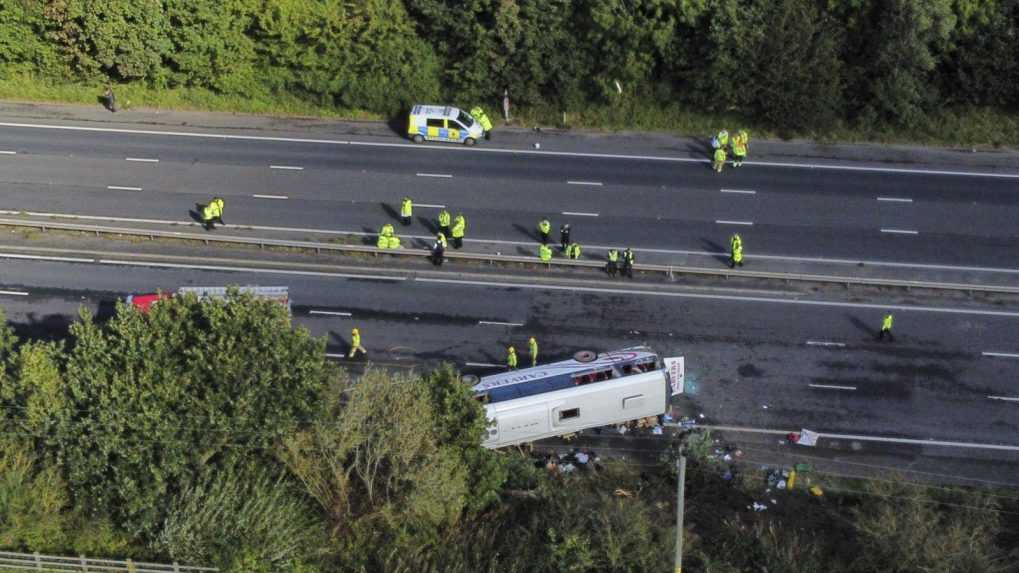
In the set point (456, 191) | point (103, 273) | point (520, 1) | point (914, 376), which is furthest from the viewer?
point (520, 1)

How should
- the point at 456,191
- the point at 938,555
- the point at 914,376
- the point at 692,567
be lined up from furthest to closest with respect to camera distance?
1. the point at 456,191
2. the point at 914,376
3. the point at 692,567
4. the point at 938,555

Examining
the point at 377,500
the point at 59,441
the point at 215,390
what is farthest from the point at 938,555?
the point at 59,441

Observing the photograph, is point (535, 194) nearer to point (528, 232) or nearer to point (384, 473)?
point (528, 232)

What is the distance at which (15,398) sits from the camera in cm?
2759

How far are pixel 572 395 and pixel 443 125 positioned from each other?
16971 millimetres

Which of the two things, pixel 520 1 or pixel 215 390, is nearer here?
pixel 215 390

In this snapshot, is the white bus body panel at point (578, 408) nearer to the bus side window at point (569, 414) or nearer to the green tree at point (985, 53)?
the bus side window at point (569, 414)

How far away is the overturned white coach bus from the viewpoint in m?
30.3

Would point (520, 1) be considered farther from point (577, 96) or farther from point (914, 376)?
point (914, 376)

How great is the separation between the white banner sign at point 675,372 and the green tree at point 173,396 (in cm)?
974

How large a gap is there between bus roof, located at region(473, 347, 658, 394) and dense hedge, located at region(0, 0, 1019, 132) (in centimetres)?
1639

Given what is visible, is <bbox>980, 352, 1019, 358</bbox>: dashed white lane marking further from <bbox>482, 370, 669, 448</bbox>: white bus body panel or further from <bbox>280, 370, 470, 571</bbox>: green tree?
<bbox>280, 370, 470, 571</bbox>: green tree

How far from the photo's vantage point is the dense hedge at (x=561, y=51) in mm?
43188

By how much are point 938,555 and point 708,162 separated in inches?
820
